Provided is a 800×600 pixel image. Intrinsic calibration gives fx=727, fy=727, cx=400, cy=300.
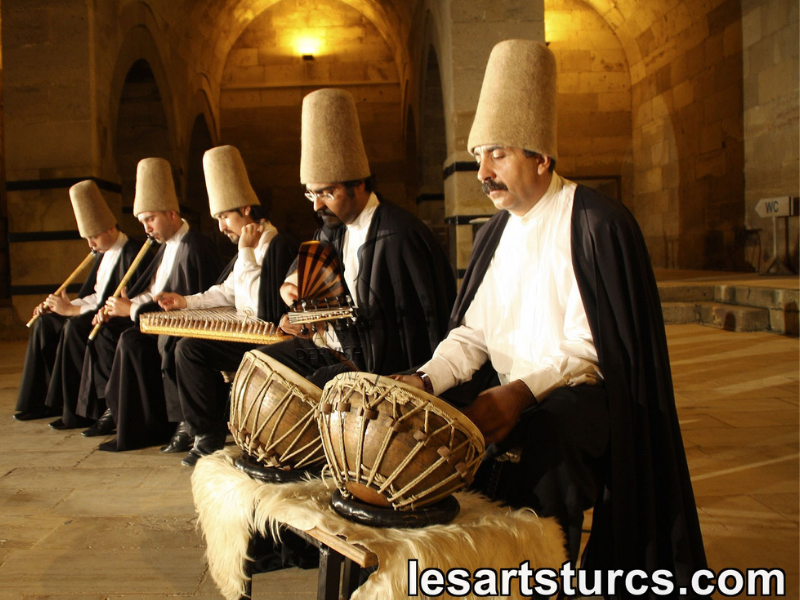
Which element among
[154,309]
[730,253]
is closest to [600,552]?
[154,309]

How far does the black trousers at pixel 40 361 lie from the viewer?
5.10 m

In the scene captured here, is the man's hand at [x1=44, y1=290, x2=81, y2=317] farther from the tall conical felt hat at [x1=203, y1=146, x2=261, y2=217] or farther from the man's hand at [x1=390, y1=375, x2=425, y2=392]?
the man's hand at [x1=390, y1=375, x2=425, y2=392]

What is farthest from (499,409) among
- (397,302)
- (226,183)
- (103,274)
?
(103,274)

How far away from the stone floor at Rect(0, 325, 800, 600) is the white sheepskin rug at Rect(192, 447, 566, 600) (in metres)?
0.48

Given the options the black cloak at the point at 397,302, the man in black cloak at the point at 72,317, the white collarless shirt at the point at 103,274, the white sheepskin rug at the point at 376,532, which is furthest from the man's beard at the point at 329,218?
the white collarless shirt at the point at 103,274

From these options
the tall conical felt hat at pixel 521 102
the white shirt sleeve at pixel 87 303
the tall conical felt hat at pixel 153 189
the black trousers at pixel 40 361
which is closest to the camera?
the tall conical felt hat at pixel 521 102

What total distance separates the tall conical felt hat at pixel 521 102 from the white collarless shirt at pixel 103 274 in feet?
12.8

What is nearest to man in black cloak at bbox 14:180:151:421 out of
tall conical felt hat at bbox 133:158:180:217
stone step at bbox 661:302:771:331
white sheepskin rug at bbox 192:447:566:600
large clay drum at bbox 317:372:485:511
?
tall conical felt hat at bbox 133:158:180:217

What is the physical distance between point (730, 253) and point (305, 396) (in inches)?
413

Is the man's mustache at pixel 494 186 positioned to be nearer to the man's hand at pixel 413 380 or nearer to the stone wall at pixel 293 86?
the man's hand at pixel 413 380

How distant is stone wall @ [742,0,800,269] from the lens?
339 inches

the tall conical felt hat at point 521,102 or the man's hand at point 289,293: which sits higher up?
the tall conical felt hat at point 521,102

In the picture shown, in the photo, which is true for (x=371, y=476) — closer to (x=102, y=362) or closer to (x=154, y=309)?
(x=154, y=309)

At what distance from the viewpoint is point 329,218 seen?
336 cm
